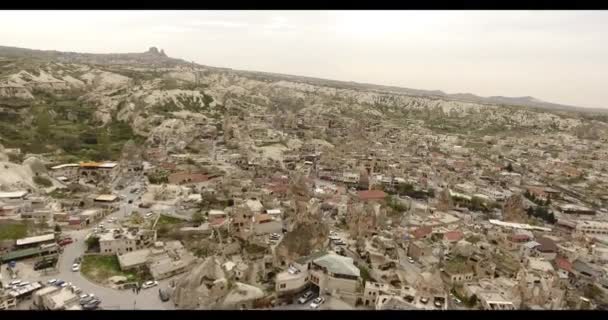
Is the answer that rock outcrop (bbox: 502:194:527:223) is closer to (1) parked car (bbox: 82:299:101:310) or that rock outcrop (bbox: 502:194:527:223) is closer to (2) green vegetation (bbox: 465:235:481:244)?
(2) green vegetation (bbox: 465:235:481:244)

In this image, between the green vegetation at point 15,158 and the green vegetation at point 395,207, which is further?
the green vegetation at point 15,158

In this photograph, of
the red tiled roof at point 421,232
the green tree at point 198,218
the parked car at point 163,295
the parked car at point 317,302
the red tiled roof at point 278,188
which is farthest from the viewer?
the red tiled roof at point 278,188

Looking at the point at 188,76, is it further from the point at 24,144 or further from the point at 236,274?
the point at 236,274

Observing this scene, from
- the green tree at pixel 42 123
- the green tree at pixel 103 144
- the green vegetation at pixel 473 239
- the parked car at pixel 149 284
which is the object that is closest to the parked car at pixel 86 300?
the parked car at pixel 149 284

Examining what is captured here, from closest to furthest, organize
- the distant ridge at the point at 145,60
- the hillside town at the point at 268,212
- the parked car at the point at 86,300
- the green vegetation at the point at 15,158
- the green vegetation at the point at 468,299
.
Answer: the parked car at the point at 86,300 < the hillside town at the point at 268,212 < the green vegetation at the point at 468,299 < the green vegetation at the point at 15,158 < the distant ridge at the point at 145,60

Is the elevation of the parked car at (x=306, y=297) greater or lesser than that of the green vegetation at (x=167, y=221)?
lesser

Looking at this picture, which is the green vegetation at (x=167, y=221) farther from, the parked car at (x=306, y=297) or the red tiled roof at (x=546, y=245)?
the red tiled roof at (x=546, y=245)

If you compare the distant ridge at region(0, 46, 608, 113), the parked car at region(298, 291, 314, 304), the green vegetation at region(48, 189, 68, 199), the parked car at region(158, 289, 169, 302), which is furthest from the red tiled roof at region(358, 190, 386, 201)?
the distant ridge at region(0, 46, 608, 113)

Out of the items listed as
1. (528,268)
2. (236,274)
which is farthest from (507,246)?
(236,274)
